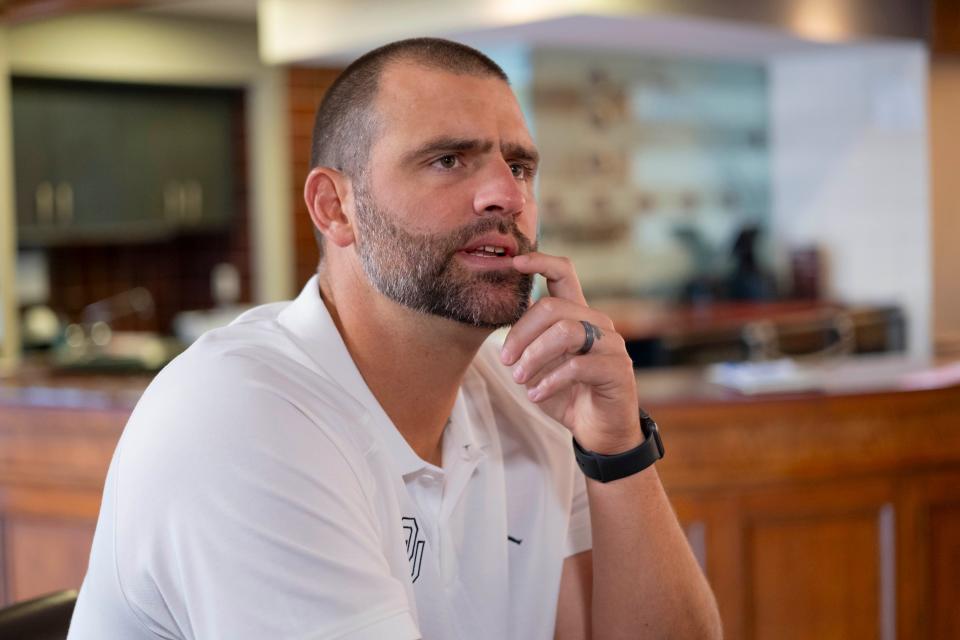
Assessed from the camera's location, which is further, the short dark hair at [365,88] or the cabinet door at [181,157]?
the cabinet door at [181,157]

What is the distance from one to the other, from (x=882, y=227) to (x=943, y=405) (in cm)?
284

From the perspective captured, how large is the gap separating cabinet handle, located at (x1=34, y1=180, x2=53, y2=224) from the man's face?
5221 millimetres

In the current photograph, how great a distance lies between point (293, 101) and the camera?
23.9 feet

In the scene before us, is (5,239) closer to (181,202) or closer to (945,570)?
(181,202)

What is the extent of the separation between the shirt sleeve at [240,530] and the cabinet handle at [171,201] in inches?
232

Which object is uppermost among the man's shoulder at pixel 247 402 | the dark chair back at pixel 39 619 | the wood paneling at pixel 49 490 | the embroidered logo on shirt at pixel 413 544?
the man's shoulder at pixel 247 402

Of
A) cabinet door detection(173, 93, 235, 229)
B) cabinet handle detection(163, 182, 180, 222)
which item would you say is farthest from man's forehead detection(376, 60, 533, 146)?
cabinet door detection(173, 93, 235, 229)

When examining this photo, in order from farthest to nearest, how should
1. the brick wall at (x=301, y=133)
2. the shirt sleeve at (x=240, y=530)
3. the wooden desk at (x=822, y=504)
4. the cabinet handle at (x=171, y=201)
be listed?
the brick wall at (x=301, y=133)
the cabinet handle at (x=171, y=201)
the wooden desk at (x=822, y=504)
the shirt sleeve at (x=240, y=530)

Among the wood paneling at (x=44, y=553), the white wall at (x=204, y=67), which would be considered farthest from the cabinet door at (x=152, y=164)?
the wood paneling at (x=44, y=553)

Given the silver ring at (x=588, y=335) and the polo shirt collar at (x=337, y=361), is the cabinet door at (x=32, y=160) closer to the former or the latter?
the polo shirt collar at (x=337, y=361)

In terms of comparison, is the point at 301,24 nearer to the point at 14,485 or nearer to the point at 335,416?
the point at 14,485

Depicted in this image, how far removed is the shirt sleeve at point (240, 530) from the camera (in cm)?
111

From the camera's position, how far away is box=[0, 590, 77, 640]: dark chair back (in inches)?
54.3

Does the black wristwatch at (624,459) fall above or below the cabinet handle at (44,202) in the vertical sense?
below
